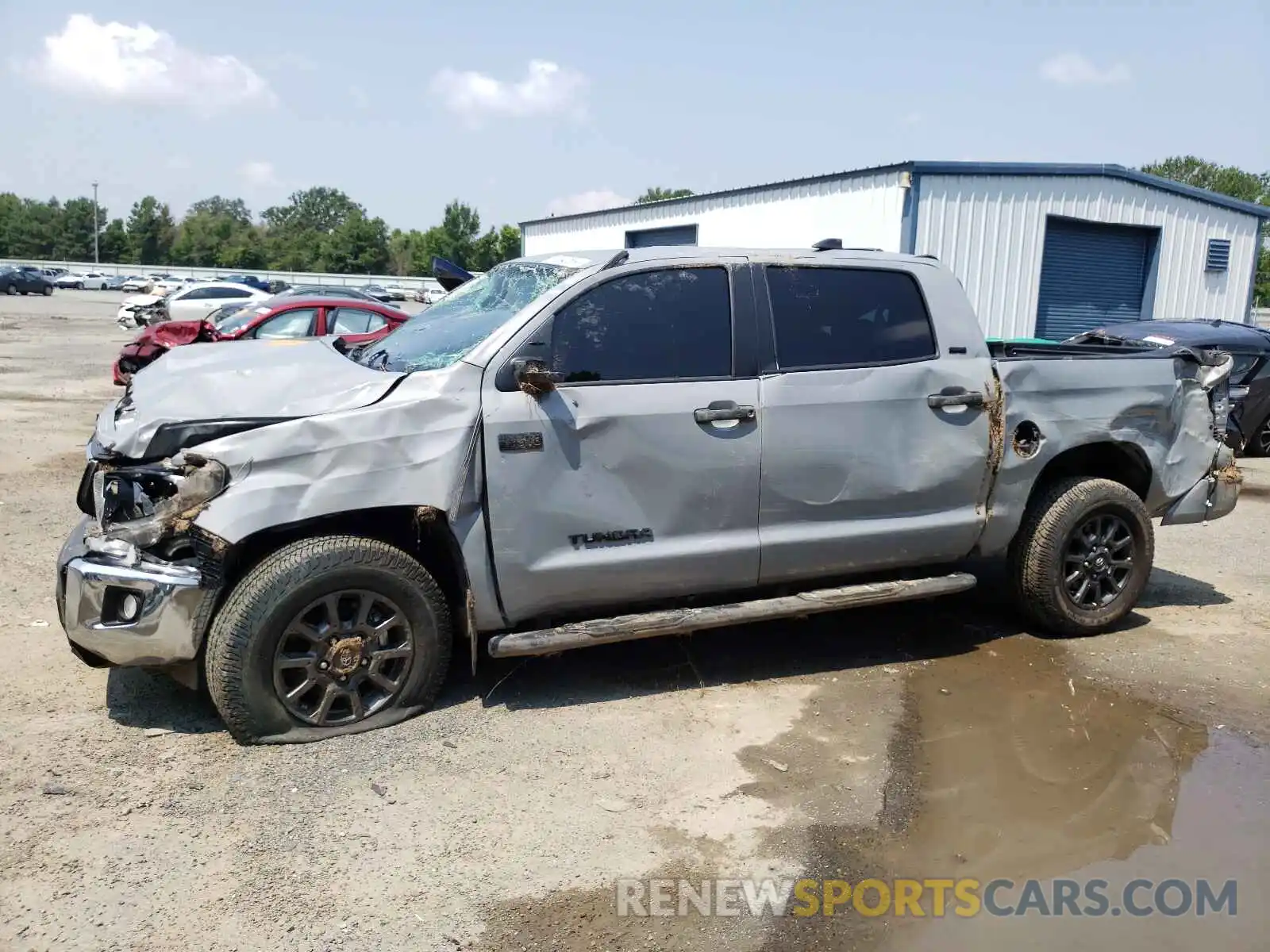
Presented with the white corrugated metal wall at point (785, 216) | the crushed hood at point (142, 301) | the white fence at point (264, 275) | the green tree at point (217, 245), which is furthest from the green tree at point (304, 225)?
the white corrugated metal wall at point (785, 216)

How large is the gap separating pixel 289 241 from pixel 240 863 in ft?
322

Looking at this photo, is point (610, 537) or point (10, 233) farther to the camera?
point (10, 233)

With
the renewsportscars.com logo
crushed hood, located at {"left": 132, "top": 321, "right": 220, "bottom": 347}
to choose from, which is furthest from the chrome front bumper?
crushed hood, located at {"left": 132, "top": 321, "right": 220, "bottom": 347}

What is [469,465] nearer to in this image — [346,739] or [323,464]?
[323,464]

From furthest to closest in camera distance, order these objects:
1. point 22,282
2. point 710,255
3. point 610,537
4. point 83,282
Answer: point 83,282
point 22,282
point 710,255
point 610,537

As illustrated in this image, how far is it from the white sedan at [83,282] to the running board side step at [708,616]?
69.6 metres

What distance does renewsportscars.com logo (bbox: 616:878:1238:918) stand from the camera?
3297mm

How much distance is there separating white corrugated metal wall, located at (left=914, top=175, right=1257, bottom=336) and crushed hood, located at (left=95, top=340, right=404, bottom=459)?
41.4 feet

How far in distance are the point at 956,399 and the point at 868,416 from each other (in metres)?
0.51

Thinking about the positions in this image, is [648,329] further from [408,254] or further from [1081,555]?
[408,254]

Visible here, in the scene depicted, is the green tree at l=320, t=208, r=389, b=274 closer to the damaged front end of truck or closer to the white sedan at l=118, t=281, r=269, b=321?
the white sedan at l=118, t=281, r=269, b=321

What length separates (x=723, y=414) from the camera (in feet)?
15.0

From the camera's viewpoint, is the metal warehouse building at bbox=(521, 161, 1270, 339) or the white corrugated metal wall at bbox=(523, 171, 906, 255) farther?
the white corrugated metal wall at bbox=(523, 171, 906, 255)

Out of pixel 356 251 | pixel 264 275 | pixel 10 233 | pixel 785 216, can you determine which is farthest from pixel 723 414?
pixel 10 233
